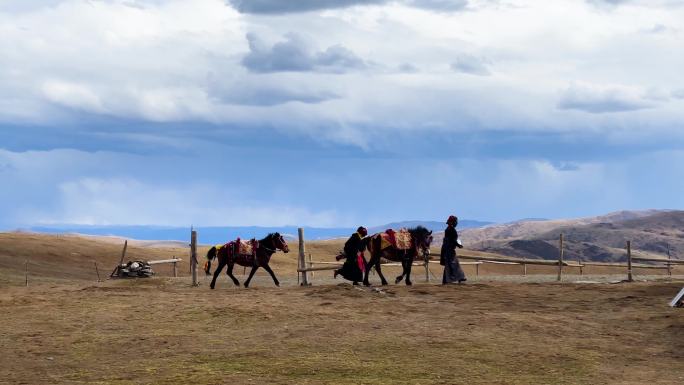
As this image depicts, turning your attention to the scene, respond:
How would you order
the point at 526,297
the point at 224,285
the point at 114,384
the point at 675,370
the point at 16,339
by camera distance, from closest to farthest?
the point at 114,384 → the point at 675,370 → the point at 16,339 → the point at 526,297 → the point at 224,285

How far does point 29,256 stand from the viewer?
1832 inches

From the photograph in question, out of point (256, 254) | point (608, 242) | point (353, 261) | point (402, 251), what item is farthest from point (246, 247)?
point (608, 242)

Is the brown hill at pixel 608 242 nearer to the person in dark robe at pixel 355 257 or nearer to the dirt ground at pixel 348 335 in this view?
the person in dark robe at pixel 355 257

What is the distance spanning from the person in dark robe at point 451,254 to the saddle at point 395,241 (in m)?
1.09

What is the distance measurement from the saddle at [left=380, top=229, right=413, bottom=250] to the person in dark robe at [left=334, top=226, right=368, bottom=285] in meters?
0.73

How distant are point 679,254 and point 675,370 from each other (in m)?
119

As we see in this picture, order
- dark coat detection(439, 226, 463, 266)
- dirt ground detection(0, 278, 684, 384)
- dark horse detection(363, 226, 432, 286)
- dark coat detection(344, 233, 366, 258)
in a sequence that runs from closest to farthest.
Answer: dirt ground detection(0, 278, 684, 384) → dark coat detection(344, 233, 366, 258) → dark coat detection(439, 226, 463, 266) → dark horse detection(363, 226, 432, 286)

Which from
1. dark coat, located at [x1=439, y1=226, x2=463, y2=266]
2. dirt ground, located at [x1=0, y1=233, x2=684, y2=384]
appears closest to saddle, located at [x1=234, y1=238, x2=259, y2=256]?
dirt ground, located at [x1=0, y1=233, x2=684, y2=384]

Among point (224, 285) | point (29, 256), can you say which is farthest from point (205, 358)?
point (29, 256)

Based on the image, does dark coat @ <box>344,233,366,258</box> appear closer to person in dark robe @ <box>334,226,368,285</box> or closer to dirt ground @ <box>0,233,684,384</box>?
person in dark robe @ <box>334,226,368,285</box>

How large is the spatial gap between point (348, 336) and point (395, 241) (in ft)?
29.6

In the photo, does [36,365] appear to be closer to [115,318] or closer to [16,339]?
[16,339]

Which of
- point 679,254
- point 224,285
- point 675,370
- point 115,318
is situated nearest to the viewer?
point 675,370

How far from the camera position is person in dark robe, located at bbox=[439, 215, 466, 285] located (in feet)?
82.3
